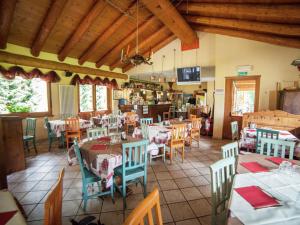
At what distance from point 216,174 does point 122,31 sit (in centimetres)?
609

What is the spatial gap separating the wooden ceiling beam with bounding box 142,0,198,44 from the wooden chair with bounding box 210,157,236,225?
3.66 m

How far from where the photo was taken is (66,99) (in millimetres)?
6434

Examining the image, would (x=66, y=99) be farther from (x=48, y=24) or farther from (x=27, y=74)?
(x=48, y=24)

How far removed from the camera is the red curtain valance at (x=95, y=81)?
660 cm

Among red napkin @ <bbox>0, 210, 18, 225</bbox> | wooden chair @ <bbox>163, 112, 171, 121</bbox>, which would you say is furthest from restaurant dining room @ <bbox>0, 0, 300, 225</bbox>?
wooden chair @ <bbox>163, 112, 171, 121</bbox>

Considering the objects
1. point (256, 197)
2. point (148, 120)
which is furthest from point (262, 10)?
point (256, 197)

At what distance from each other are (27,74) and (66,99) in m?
1.57

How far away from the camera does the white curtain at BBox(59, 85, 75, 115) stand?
20.6 feet

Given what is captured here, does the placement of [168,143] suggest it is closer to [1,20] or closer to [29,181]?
[29,181]

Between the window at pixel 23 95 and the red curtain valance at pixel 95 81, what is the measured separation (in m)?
1.07

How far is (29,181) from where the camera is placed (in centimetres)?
295

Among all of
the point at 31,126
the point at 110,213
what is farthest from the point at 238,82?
the point at 31,126

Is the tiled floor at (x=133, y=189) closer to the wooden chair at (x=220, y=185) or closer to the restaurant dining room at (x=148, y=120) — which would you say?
the restaurant dining room at (x=148, y=120)

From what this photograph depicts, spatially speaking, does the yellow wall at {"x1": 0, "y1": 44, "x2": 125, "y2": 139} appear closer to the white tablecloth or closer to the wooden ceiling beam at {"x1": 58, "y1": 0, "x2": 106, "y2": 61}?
the wooden ceiling beam at {"x1": 58, "y1": 0, "x2": 106, "y2": 61}
